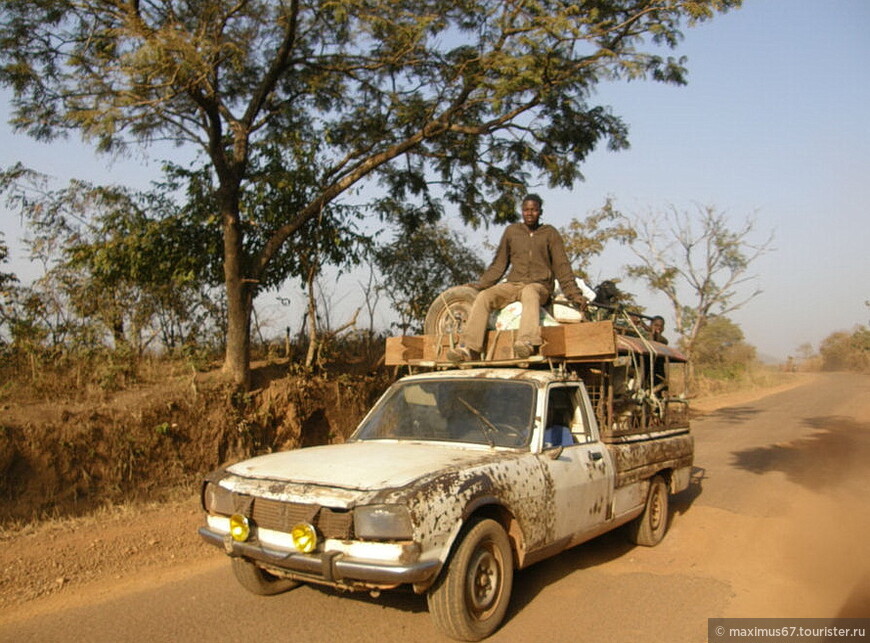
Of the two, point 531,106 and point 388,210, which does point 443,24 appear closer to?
point 531,106

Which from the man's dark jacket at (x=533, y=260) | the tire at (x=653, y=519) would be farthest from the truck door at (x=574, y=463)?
the man's dark jacket at (x=533, y=260)

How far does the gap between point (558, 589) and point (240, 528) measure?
2522mm

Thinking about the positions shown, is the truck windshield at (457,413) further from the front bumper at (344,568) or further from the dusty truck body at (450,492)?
the front bumper at (344,568)

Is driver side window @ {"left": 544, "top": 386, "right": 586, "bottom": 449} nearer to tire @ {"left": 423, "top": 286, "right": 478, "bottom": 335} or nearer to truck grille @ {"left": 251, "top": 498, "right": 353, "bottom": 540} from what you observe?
tire @ {"left": 423, "top": 286, "right": 478, "bottom": 335}

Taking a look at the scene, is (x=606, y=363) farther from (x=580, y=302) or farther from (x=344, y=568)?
(x=344, y=568)

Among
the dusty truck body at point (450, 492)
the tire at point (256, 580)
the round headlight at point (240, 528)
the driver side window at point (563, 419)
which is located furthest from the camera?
the driver side window at point (563, 419)

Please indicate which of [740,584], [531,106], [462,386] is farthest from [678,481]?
[531,106]

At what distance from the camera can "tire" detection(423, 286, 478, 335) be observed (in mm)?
6766

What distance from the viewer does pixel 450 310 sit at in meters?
6.82

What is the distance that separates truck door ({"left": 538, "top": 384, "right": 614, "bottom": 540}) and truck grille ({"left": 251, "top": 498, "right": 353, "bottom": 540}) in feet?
5.29

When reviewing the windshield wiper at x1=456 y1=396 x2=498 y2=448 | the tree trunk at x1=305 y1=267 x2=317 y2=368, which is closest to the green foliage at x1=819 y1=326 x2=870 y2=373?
the tree trunk at x1=305 y1=267 x2=317 y2=368

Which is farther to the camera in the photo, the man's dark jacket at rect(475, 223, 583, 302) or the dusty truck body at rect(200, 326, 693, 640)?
the man's dark jacket at rect(475, 223, 583, 302)

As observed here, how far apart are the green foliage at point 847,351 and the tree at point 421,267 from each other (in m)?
58.0

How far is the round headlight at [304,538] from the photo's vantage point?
12.8ft
